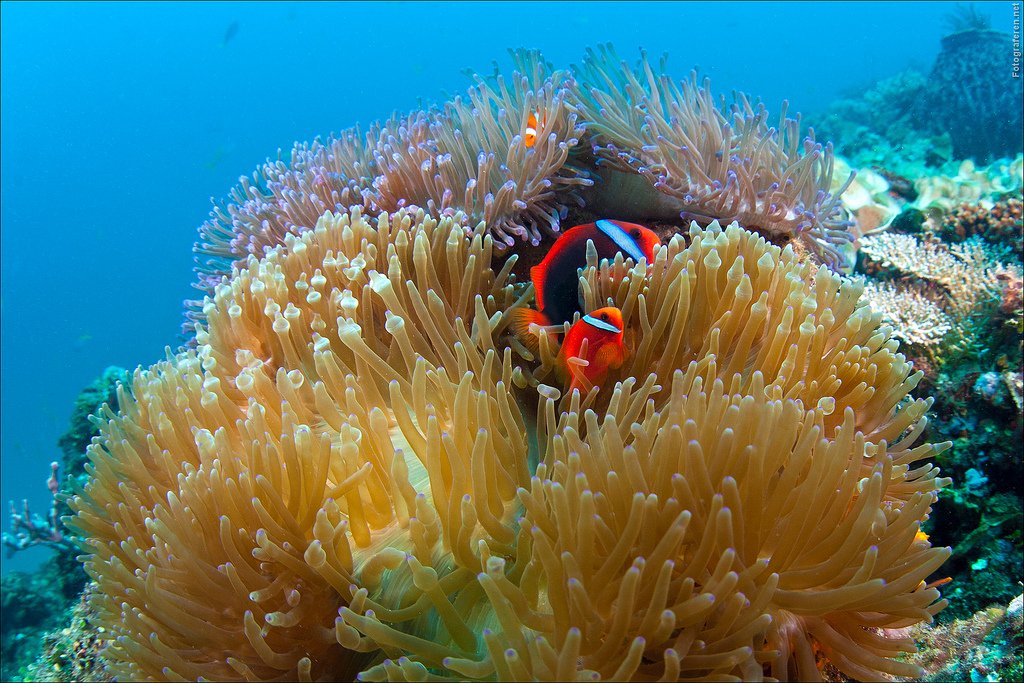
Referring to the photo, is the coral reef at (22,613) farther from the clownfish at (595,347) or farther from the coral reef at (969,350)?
the coral reef at (969,350)

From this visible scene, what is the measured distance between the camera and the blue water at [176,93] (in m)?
49.3

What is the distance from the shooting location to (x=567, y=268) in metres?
2.07

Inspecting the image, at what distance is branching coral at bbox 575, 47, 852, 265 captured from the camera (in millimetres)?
2594

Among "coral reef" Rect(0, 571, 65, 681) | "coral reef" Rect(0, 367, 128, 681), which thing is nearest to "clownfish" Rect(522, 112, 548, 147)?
"coral reef" Rect(0, 367, 128, 681)

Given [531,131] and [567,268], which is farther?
[531,131]

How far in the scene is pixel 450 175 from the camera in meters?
2.86

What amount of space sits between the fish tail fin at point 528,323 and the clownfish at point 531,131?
3.10 feet

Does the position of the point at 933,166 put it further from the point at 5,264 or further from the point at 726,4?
the point at 726,4

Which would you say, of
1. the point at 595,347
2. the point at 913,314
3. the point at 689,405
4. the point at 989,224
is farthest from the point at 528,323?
the point at 989,224

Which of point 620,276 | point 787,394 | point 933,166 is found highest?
point 933,166

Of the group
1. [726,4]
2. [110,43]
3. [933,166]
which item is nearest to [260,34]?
[110,43]

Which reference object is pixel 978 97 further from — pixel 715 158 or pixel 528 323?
pixel 528 323

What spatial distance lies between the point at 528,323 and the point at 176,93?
77.2 metres

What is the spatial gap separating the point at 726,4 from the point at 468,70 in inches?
3774
